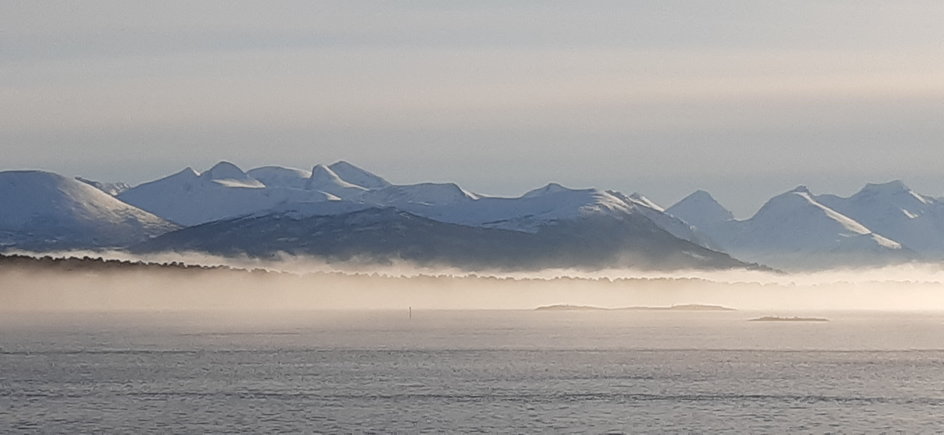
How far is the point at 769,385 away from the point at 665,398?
23896 mm

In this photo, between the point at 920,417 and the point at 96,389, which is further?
the point at 96,389

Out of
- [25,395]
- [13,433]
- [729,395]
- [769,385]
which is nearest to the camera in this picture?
[13,433]

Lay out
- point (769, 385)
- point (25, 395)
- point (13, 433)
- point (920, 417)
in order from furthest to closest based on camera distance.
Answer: point (769, 385), point (25, 395), point (920, 417), point (13, 433)

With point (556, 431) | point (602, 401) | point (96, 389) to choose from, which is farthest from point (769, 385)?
point (96, 389)

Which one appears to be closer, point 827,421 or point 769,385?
point 827,421

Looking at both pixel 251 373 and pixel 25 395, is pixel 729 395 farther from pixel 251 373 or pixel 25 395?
pixel 25 395

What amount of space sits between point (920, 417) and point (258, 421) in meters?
54.3

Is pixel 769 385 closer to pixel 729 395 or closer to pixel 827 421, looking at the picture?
pixel 729 395

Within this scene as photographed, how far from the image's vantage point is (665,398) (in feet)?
494

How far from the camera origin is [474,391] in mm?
157125

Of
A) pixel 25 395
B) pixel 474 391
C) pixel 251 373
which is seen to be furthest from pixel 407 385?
pixel 25 395

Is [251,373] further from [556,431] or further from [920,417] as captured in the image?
[920,417]

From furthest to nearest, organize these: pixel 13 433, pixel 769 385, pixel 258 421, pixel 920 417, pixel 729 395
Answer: pixel 769 385
pixel 729 395
pixel 920 417
pixel 258 421
pixel 13 433

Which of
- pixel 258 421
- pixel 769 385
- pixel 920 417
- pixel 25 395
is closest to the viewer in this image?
pixel 258 421
